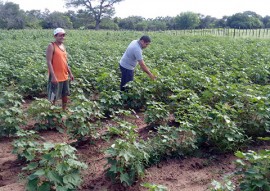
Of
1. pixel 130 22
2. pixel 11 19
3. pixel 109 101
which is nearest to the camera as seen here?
pixel 109 101

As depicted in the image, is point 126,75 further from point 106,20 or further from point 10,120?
point 106,20

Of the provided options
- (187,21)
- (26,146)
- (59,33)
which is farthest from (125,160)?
(187,21)

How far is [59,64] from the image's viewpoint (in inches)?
210

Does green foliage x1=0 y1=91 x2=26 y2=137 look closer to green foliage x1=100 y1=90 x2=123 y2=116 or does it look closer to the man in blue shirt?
green foliage x1=100 y1=90 x2=123 y2=116

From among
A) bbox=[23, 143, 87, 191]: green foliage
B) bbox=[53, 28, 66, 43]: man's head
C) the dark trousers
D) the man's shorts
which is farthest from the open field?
bbox=[53, 28, 66, 43]: man's head

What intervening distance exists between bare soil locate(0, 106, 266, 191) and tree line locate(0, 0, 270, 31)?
3547 cm

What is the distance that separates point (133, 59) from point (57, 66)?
158 centimetres

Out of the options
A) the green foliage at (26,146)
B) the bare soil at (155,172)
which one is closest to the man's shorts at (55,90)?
the bare soil at (155,172)

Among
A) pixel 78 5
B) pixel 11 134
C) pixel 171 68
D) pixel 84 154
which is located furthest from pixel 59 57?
pixel 78 5

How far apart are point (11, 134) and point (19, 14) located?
127 feet

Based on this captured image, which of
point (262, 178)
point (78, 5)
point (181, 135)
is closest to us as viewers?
point (262, 178)

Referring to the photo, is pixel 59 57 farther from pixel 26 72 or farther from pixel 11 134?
pixel 26 72

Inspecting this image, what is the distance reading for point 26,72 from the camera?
7211 millimetres

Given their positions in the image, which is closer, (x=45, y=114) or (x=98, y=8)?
(x=45, y=114)
